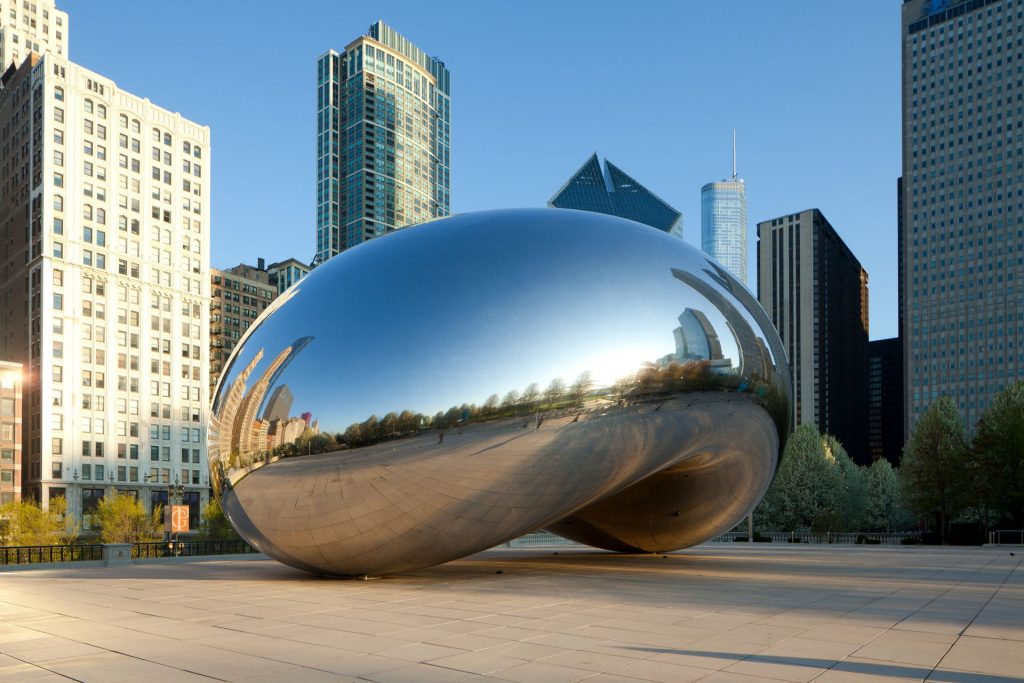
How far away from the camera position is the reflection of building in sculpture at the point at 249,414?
13.5 metres

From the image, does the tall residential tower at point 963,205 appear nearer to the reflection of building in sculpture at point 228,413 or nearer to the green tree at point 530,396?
the green tree at point 530,396

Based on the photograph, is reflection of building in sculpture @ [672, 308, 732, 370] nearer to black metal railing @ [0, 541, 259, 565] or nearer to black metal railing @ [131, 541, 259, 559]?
black metal railing @ [0, 541, 259, 565]

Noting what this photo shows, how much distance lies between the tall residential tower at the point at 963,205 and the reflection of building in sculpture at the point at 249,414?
147m

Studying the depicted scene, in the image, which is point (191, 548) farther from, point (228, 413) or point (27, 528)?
point (27, 528)

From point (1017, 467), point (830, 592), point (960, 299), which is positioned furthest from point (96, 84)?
point (960, 299)

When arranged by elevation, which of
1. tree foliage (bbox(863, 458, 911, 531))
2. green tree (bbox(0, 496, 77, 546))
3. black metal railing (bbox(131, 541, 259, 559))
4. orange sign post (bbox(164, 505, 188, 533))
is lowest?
tree foliage (bbox(863, 458, 911, 531))

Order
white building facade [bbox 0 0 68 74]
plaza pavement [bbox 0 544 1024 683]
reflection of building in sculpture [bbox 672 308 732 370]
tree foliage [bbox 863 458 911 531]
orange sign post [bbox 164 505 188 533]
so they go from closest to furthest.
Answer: plaza pavement [bbox 0 544 1024 683] → reflection of building in sculpture [bbox 672 308 732 370] → orange sign post [bbox 164 505 188 533] → tree foliage [bbox 863 458 911 531] → white building facade [bbox 0 0 68 74]

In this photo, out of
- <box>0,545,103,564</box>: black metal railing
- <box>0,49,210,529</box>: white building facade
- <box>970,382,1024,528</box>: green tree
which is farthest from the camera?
<box>0,49,210,529</box>: white building facade

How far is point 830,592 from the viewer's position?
14531 mm

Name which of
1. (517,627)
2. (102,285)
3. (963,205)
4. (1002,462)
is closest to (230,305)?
(102,285)

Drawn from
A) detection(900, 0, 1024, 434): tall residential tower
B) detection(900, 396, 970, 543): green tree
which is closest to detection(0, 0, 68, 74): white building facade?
detection(900, 396, 970, 543): green tree

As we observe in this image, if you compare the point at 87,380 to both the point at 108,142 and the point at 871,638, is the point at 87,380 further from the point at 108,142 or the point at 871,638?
the point at 871,638

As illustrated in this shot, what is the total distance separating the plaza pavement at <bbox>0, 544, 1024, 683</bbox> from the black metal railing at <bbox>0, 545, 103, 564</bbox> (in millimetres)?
9519

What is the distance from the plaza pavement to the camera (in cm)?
798
